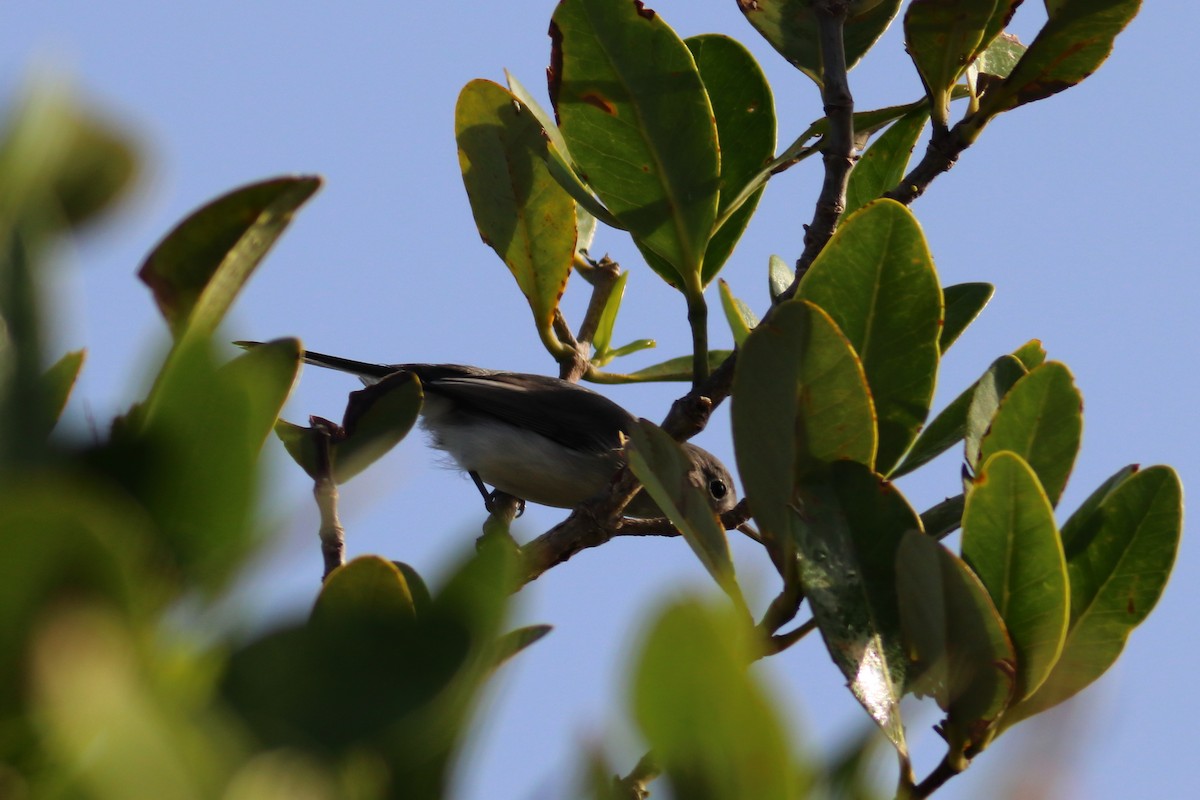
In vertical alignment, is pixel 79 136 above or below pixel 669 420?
above

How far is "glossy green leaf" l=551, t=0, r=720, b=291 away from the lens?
2121mm

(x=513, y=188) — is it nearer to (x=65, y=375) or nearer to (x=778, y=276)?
(x=778, y=276)

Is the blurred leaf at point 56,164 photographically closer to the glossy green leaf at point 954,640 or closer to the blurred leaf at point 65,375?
the blurred leaf at point 65,375

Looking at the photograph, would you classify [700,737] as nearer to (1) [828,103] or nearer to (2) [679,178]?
(2) [679,178]

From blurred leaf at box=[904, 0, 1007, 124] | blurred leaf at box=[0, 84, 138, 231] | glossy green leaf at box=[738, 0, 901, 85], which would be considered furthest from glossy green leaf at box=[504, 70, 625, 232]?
blurred leaf at box=[0, 84, 138, 231]

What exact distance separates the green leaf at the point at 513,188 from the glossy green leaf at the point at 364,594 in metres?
1.91

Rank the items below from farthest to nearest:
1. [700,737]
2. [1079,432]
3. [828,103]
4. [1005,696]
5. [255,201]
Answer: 1. [828,103]
2. [1079,432]
3. [1005,696]
4. [255,201]
5. [700,737]

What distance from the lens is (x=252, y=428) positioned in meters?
0.69

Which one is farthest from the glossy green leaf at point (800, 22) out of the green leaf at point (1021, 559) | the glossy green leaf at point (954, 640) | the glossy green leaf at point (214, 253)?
the glossy green leaf at point (214, 253)

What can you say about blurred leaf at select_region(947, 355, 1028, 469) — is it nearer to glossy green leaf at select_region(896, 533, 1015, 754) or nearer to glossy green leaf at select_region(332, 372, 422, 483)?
glossy green leaf at select_region(896, 533, 1015, 754)

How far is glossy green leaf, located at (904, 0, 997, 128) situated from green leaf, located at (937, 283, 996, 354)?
1.33ft

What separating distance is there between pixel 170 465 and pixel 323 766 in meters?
0.19

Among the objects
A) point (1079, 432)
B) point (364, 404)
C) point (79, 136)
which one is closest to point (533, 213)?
point (364, 404)

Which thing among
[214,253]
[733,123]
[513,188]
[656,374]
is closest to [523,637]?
[214,253]
